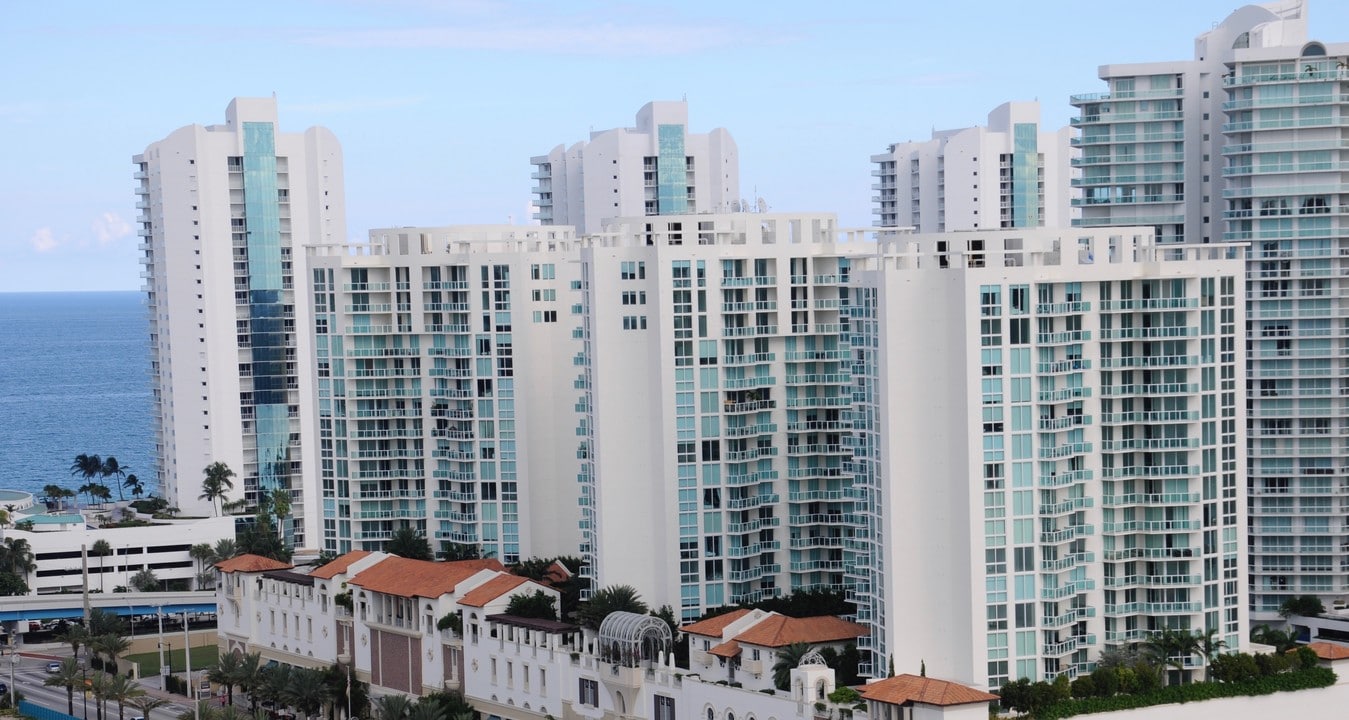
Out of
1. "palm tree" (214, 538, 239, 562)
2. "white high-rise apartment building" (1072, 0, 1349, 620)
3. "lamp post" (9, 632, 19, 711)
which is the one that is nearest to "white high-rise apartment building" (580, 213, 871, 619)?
"white high-rise apartment building" (1072, 0, 1349, 620)

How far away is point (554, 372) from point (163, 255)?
197ft

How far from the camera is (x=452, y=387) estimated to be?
131 meters

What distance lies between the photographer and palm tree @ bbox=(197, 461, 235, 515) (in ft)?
558

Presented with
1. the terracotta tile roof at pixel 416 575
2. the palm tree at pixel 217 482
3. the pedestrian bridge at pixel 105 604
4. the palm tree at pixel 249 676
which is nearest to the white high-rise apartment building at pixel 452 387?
the terracotta tile roof at pixel 416 575

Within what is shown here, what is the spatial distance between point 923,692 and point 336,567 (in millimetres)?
44899

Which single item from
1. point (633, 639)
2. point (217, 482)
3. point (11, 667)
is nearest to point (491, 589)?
point (633, 639)

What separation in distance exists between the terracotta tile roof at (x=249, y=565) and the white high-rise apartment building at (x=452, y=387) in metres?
4.17

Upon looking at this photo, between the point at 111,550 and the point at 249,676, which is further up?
the point at 111,550

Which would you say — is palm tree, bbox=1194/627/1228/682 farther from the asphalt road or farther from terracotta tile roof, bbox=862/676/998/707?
the asphalt road

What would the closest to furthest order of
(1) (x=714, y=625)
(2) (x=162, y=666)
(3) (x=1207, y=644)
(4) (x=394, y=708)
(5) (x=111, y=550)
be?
(3) (x=1207, y=644) → (4) (x=394, y=708) → (1) (x=714, y=625) → (2) (x=162, y=666) → (5) (x=111, y=550)

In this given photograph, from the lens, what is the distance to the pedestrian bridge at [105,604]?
150625mm

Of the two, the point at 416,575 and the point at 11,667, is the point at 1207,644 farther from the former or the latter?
the point at 11,667

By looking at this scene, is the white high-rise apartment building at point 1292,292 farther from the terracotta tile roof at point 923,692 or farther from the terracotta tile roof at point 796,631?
the terracotta tile roof at point 923,692

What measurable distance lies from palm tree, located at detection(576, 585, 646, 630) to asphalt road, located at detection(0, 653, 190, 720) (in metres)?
28.4
